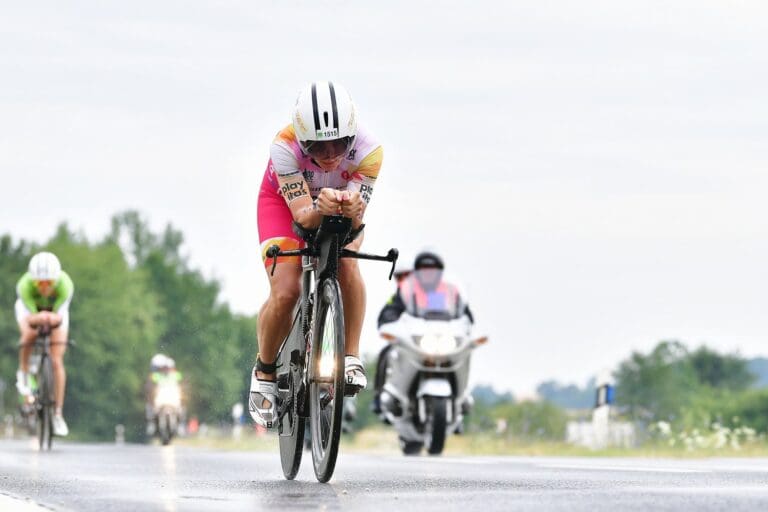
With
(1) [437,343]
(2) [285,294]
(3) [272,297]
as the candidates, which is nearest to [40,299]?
(1) [437,343]

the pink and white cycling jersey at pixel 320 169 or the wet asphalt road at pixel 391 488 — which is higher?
the pink and white cycling jersey at pixel 320 169

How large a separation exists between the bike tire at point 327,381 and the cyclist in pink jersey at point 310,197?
0.48ft

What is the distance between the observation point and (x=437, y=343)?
1844 centimetres

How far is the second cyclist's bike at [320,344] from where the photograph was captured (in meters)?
9.12

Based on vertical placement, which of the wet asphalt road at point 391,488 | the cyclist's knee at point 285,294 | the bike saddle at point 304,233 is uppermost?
the bike saddle at point 304,233

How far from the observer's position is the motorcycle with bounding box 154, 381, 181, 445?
32812 mm

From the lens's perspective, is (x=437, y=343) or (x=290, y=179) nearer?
(x=290, y=179)

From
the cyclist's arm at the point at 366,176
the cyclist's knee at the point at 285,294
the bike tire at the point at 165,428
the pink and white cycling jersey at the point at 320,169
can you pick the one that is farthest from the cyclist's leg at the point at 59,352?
the bike tire at the point at 165,428

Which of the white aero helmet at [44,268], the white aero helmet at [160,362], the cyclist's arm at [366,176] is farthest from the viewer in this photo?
the white aero helmet at [160,362]

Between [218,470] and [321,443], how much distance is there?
10.4 ft

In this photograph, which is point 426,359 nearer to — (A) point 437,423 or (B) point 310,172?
(A) point 437,423

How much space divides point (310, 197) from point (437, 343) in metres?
8.88

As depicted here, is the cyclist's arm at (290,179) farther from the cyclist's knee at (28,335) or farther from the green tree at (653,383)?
the green tree at (653,383)

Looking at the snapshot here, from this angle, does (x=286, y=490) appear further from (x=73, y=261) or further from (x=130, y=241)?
(x=130, y=241)
